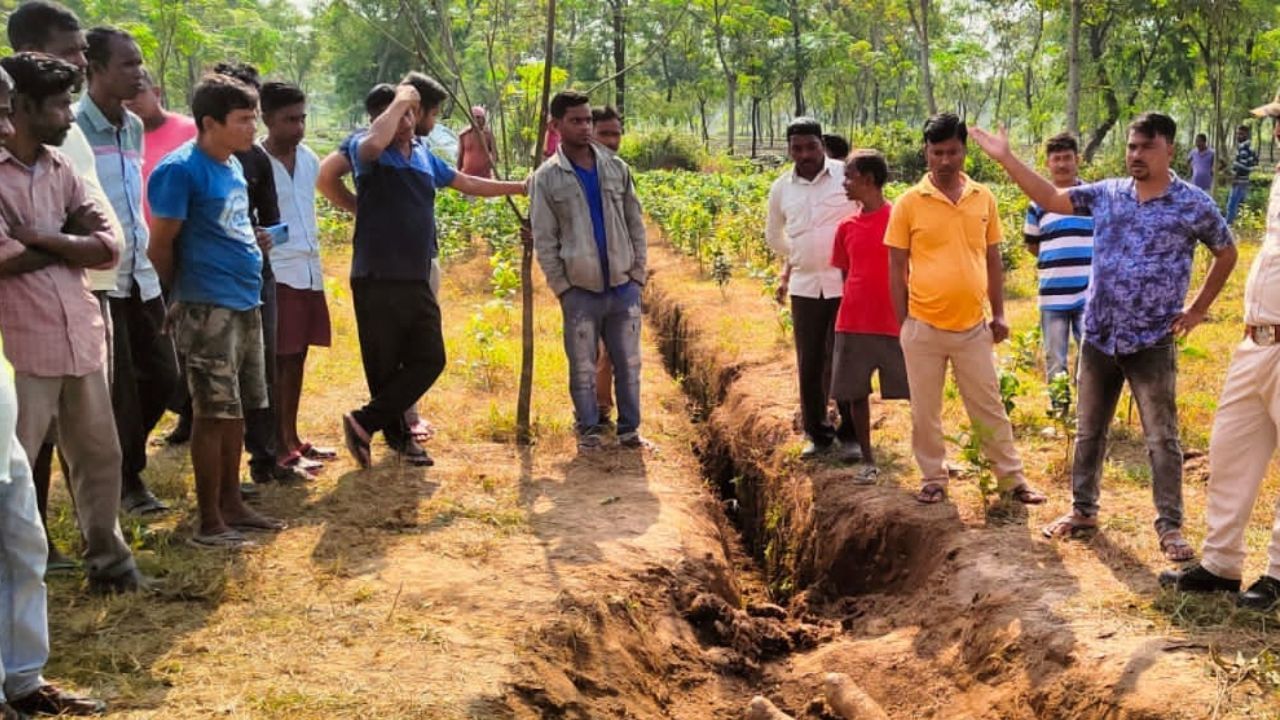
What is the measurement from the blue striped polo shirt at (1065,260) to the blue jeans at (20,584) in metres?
5.10

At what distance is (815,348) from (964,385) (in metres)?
1.13

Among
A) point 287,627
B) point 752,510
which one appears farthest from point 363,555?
point 752,510

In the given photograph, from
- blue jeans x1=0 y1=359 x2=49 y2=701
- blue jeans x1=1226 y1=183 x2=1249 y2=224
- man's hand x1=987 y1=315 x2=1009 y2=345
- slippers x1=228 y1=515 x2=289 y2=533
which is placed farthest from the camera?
blue jeans x1=1226 y1=183 x2=1249 y2=224

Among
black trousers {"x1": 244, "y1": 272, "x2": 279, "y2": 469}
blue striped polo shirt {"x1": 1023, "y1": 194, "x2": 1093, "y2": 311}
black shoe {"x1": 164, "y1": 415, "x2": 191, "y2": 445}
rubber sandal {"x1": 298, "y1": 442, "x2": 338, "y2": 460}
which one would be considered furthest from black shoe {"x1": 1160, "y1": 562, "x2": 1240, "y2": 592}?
black shoe {"x1": 164, "y1": 415, "x2": 191, "y2": 445}

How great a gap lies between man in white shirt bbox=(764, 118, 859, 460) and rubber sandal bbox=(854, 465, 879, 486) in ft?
0.80

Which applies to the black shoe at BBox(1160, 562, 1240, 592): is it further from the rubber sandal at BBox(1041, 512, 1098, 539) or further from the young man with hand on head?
the young man with hand on head

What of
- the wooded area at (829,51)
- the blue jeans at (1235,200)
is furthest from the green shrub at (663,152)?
the blue jeans at (1235,200)

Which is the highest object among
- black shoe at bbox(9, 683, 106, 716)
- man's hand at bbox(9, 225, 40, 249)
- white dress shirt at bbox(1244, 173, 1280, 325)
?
man's hand at bbox(9, 225, 40, 249)

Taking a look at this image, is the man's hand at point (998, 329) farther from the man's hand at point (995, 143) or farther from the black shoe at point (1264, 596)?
the black shoe at point (1264, 596)

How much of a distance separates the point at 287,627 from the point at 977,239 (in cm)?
327

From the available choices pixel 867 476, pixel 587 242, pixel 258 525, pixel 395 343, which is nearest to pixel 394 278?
pixel 395 343

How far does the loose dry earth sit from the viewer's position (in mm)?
3357

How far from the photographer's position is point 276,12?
49.5m

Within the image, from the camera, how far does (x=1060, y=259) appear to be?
19.9 ft
